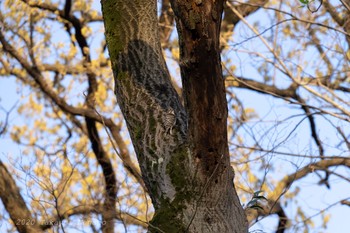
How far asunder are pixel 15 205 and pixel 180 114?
429 cm

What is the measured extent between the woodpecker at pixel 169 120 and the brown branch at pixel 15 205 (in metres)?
3.59

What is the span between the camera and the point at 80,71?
34.0 feet

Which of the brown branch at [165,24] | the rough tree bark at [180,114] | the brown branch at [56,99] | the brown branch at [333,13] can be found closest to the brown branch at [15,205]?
the brown branch at [56,99]

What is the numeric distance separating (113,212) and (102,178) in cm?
152

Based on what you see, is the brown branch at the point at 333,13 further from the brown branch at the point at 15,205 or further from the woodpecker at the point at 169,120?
the woodpecker at the point at 169,120

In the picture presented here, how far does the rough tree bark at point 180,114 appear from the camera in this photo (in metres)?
3.05

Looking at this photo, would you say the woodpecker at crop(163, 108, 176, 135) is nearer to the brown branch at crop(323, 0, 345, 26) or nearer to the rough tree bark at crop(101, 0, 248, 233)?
the rough tree bark at crop(101, 0, 248, 233)

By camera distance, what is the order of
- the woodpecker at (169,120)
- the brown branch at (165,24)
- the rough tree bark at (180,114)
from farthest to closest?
the brown branch at (165,24) < the woodpecker at (169,120) < the rough tree bark at (180,114)

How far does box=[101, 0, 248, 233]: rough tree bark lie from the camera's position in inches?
120

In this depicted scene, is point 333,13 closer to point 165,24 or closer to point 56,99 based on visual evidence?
point 165,24

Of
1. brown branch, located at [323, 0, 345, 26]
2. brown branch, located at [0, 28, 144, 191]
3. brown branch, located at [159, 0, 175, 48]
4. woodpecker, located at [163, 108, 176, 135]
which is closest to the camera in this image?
woodpecker, located at [163, 108, 176, 135]

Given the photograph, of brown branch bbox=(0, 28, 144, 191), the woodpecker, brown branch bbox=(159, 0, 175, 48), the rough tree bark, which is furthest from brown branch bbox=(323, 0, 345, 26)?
the woodpecker

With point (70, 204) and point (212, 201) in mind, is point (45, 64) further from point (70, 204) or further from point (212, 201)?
point (212, 201)

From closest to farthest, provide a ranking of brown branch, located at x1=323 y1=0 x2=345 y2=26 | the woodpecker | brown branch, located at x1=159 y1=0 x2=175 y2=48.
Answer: the woodpecker < brown branch, located at x1=323 y1=0 x2=345 y2=26 < brown branch, located at x1=159 y1=0 x2=175 y2=48
